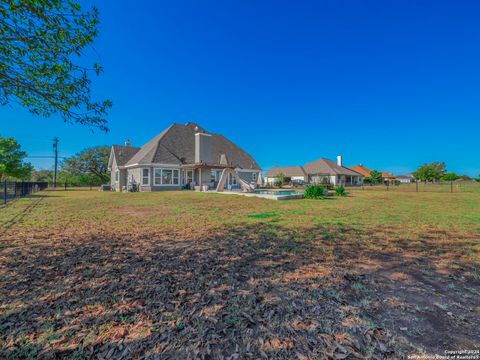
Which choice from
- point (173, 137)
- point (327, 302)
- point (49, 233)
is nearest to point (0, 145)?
point (173, 137)

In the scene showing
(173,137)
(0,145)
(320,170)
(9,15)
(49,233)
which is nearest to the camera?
(9,15)

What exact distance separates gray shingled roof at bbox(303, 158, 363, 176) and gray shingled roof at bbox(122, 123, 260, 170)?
2276 centimetres

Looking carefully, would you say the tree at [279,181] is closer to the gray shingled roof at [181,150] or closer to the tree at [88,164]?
the gray shingled roof at [181,150]

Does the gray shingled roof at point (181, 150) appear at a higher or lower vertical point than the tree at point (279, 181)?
higher

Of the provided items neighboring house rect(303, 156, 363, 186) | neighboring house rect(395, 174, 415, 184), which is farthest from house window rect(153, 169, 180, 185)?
neighboring house rect(395, 174, 415, 184)

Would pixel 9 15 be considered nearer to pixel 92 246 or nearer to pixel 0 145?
pixel 92 246

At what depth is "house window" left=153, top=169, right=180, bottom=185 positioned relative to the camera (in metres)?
22.5

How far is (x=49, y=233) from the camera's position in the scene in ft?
18.3

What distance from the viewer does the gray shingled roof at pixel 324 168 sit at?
46775 mm

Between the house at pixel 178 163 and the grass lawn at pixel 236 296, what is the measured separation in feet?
52.6

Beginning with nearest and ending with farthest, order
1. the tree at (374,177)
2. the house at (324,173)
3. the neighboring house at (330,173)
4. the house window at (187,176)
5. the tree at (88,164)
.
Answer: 1. the house window at (187,176)
2. the tree at (88,164)
3. the neighboring house at (330,173)
4. the house at (324,173)
5. the tree at (374,177)

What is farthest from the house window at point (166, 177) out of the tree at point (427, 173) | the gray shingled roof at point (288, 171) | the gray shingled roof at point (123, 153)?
the tree at point (427, 173)

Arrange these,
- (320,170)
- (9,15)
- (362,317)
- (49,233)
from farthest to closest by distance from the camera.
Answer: (320,170), (49,233), (9,15), (362,317)

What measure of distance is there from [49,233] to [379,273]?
23.8 ft
